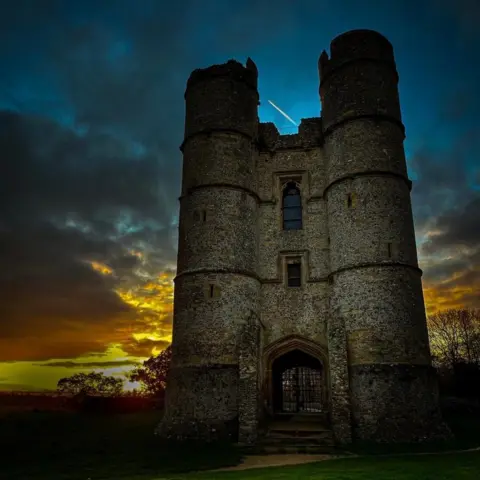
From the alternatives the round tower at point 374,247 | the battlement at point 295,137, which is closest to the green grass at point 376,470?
the round tower at point 374,247

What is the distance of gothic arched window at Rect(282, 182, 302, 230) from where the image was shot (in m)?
21.6

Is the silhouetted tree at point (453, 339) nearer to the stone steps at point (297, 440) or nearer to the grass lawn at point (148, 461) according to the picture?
the grass lawn at point (148, 461)

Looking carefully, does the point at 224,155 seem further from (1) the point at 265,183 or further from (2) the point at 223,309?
(2) the point at 223,309

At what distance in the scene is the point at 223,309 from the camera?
18.6 m

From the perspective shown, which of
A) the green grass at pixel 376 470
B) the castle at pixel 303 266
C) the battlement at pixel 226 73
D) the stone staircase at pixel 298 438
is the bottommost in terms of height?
the green grass at pixel 376 470

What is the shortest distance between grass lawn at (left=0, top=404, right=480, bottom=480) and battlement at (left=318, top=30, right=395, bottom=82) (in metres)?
16.1

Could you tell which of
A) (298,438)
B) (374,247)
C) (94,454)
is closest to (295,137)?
(374,247)

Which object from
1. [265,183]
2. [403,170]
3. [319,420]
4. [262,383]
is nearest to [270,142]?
[265,183]

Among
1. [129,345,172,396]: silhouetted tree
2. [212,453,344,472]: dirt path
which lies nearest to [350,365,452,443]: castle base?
[212,453,344,472]: dirt path

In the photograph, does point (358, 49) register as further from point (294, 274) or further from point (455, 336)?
point (455, 336)

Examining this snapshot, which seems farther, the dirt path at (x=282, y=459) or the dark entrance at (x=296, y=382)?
the dark entrance at (x=296, y=382)

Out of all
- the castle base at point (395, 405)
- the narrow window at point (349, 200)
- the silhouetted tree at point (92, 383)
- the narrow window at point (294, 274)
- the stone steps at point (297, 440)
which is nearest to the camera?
the stone steps at point (297, 440)

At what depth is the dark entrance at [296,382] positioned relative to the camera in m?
21.2

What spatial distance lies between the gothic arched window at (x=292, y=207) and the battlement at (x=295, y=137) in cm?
199
